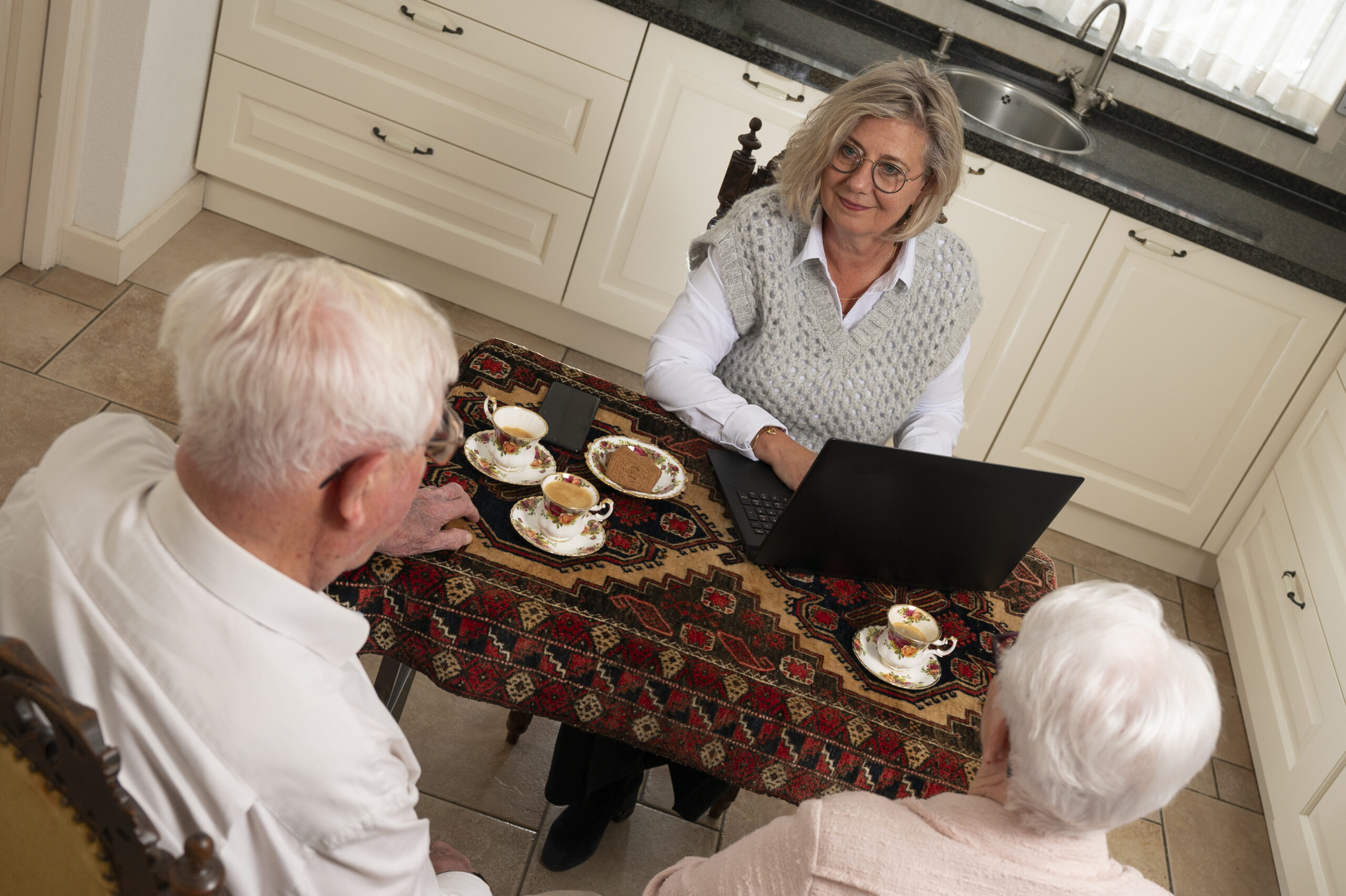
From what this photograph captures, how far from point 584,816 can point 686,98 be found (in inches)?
73.5

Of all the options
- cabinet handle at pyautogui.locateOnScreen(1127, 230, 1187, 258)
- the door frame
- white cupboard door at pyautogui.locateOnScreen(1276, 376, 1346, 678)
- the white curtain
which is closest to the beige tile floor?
the door frame

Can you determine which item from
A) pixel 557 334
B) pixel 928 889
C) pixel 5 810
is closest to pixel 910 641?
pixel 928 889

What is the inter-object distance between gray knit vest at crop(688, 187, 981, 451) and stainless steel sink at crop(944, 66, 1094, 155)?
1460 mm

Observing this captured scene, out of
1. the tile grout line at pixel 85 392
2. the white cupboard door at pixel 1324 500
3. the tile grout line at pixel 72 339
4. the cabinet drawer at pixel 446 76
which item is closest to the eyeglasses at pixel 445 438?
the tile grout line at pixel 85 392

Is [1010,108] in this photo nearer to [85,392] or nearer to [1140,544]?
[1140,544]

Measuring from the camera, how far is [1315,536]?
2.63 m

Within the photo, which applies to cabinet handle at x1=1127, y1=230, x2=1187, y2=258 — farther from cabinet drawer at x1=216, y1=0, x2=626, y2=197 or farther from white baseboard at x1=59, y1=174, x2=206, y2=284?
white baseboard at x1=59, y1=174, x2=206, y2=284

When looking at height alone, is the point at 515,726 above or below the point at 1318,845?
below

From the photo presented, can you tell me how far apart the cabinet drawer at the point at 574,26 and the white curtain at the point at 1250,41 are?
1291 mm

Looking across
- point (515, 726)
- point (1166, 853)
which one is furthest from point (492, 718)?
point (1166, 853)

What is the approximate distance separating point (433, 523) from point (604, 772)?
0.61 m

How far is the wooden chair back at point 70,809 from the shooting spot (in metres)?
0.69

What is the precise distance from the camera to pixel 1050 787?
937 millimetres

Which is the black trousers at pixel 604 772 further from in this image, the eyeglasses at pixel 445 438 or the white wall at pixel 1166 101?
the white wall at pixel 1166 101
